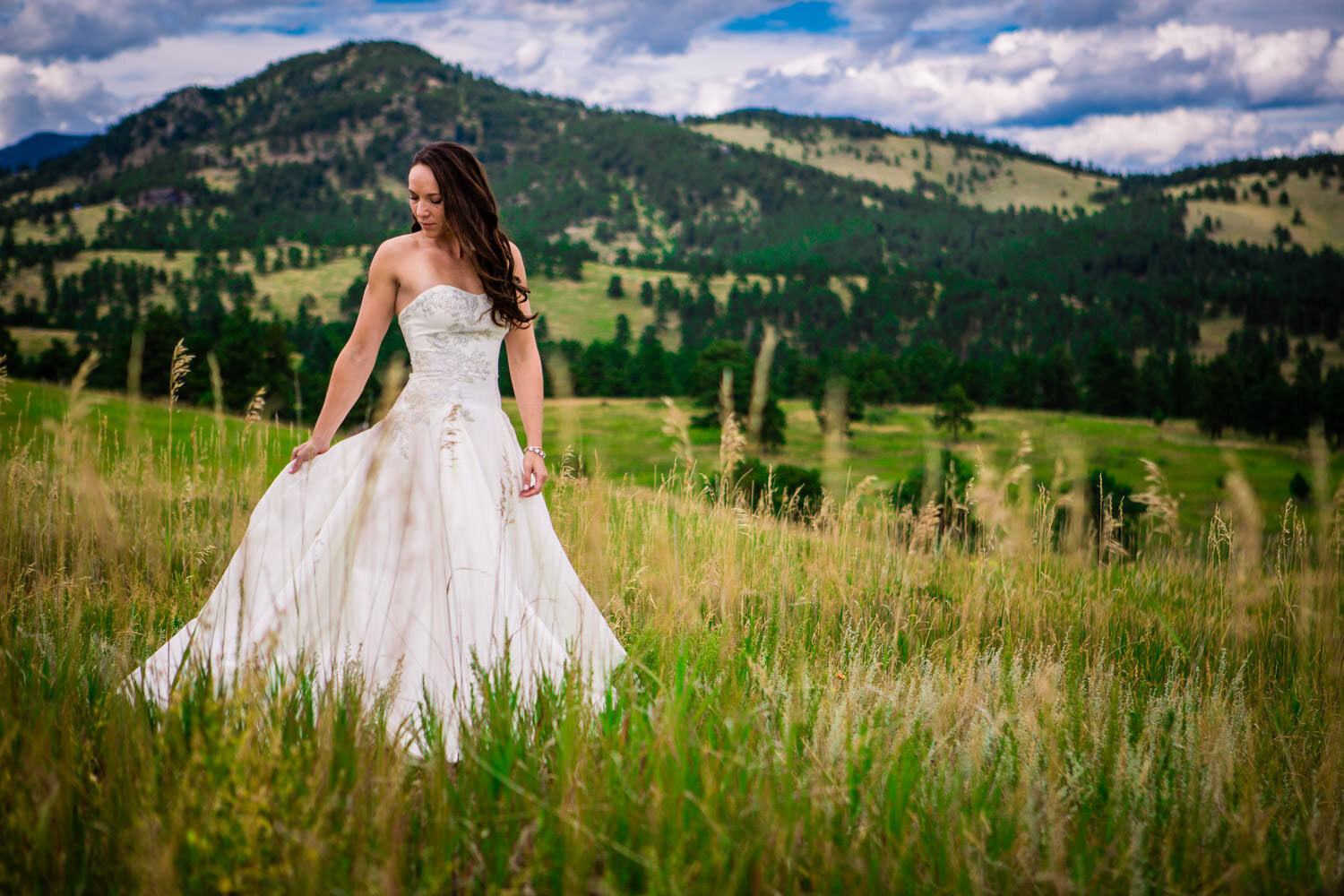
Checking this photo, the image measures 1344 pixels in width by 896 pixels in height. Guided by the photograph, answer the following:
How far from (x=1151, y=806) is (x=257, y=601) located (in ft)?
12.0

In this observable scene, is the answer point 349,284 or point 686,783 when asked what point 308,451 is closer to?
point 686,783

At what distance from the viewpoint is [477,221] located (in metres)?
3.70

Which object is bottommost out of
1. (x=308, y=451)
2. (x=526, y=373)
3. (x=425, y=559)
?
(x=425, y=559)

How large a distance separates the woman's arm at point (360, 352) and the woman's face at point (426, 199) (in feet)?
0.75

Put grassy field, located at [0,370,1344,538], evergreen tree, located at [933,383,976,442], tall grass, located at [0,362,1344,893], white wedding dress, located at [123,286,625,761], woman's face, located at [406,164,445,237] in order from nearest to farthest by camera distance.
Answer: tall grass, located at [0,362,1344,893], white wedding dress, located at [123,286,625,761], woman's face, located at [406,164,445,237], grassy field, located at [0,370,1344,538], evergreen tree, located at [933,383,976,442]

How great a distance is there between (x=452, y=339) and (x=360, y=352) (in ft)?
1.43

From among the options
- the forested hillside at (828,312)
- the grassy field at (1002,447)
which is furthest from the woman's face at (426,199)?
the forested hillside at (828,312)

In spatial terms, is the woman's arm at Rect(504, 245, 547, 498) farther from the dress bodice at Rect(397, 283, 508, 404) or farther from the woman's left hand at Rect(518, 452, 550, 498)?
the dress bodice at Rect(397, 283, 508, 404)

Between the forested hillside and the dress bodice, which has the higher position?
the forested hillside

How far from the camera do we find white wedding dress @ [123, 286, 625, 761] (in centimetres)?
312

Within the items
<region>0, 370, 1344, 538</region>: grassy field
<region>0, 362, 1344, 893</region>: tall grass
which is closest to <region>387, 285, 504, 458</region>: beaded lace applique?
<region>0, 362, 1344, 893</region>: tall grass

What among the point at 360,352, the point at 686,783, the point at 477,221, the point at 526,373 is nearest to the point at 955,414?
the point at 526,373

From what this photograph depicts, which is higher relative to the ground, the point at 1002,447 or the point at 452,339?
the point at 452,339

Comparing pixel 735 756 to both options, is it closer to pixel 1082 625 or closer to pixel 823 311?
pixel 1082 625
